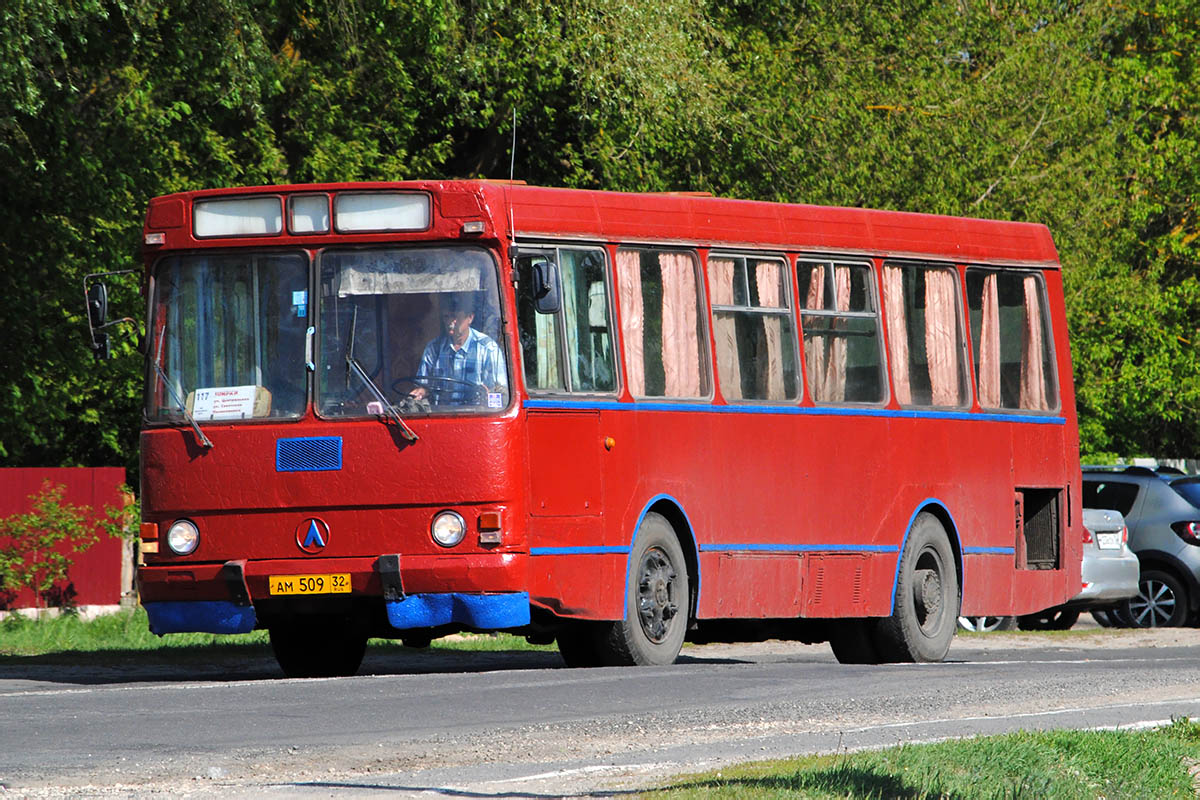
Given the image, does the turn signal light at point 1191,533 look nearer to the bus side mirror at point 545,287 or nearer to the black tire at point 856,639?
the black tire at point 856,639

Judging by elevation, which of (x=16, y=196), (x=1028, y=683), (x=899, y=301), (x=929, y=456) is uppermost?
(x=16, y=196)

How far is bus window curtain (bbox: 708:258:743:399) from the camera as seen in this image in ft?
50.5

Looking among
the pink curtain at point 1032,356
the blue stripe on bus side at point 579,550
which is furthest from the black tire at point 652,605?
the pink curtain at point 1032,356

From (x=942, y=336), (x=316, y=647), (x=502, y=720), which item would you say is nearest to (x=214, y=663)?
(x=316, y=647)

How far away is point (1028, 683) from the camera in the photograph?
13844 millimetres

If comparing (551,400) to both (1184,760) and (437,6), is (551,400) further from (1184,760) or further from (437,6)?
(437,6)

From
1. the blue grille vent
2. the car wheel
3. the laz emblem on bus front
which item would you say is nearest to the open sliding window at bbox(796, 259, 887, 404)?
the blue grille vent

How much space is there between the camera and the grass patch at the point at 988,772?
8047 mm

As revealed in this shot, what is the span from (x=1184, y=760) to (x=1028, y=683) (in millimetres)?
4186

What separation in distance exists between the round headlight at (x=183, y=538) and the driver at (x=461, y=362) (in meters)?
1.64

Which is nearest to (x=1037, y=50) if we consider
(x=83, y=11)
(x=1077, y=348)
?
(x=1077, y=348)

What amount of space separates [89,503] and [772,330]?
38.5ft

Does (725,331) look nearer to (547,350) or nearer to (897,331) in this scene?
(547,350)

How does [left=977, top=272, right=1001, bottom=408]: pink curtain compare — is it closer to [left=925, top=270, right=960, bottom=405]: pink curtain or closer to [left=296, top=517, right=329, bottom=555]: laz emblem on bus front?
[left=925, top=270, right=960, bottom=405]: pink curtain
